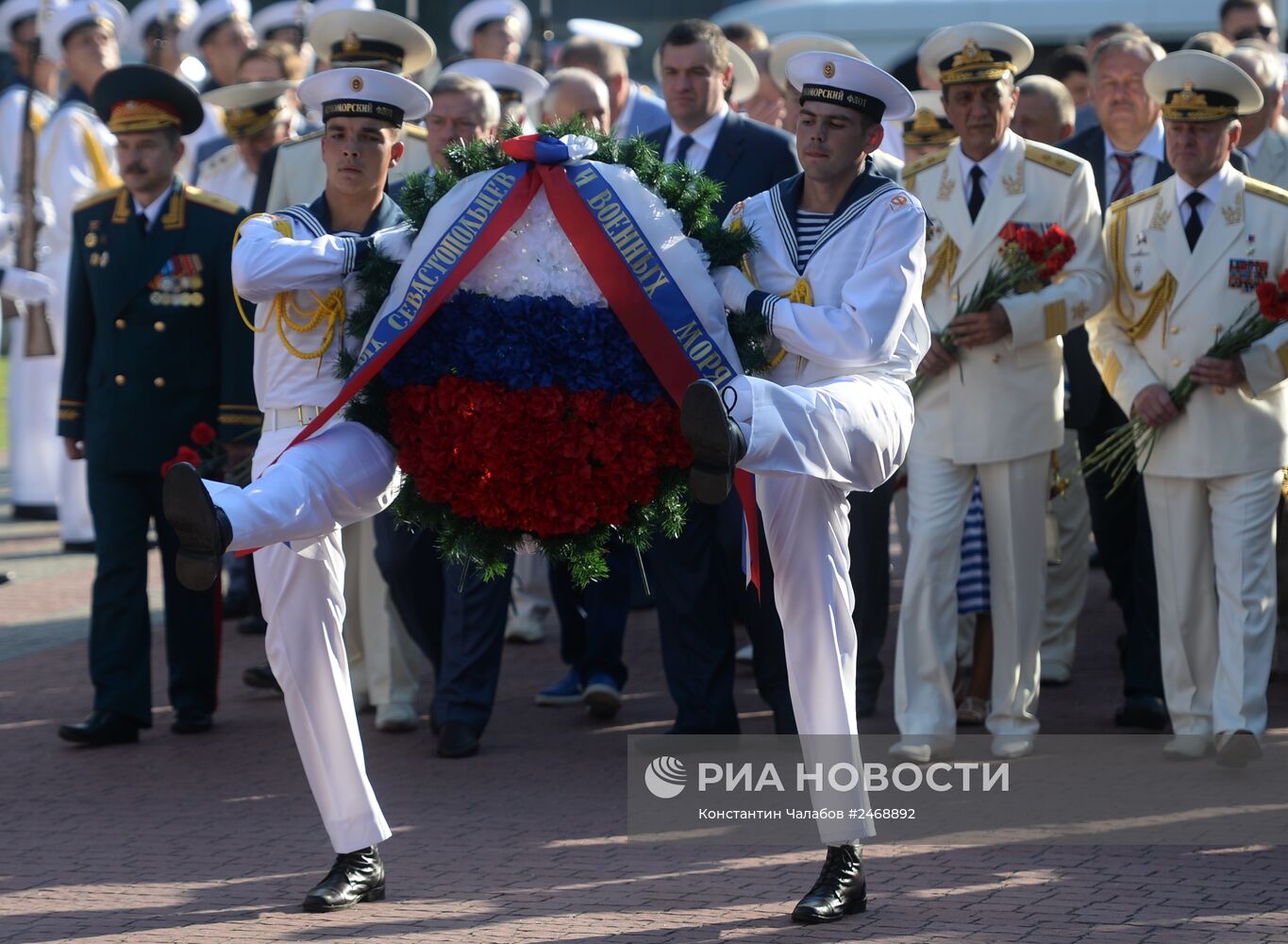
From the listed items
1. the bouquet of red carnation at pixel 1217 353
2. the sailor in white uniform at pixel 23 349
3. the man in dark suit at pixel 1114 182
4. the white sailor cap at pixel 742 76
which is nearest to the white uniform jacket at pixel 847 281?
the bouquet of red carnation at pixel 1217 353

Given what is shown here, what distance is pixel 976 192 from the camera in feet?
24.9

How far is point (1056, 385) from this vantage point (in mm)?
7547

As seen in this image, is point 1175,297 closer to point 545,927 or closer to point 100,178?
point 545,927

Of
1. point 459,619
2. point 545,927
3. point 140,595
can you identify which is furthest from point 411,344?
point 140,595

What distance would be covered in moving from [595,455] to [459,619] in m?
2.56

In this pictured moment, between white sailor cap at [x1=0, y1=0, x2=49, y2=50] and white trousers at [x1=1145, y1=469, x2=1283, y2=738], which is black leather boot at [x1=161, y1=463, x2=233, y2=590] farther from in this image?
white sailor cap at [x1=0, y1=0, x2=49, y2=50]

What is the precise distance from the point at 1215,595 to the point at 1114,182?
7.22ft

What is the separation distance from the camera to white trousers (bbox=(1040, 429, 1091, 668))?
882 centimetres

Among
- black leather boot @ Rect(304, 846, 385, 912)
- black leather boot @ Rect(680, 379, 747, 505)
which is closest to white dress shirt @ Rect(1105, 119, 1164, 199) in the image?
black leather boot @ Rect(680, 379, 747, 505)

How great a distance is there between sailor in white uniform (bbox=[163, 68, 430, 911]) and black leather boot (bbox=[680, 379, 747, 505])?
3.46 feet

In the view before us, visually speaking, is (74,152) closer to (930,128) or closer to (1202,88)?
(930,128)

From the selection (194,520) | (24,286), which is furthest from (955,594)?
(24,286)

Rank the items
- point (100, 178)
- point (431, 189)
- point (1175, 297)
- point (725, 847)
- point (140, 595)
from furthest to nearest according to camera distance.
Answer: point (100, 178)
point (140, 595)
point (1175, 297)
point (725, 847)
point (431, 189)

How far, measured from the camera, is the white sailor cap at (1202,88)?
7168 millimetres
